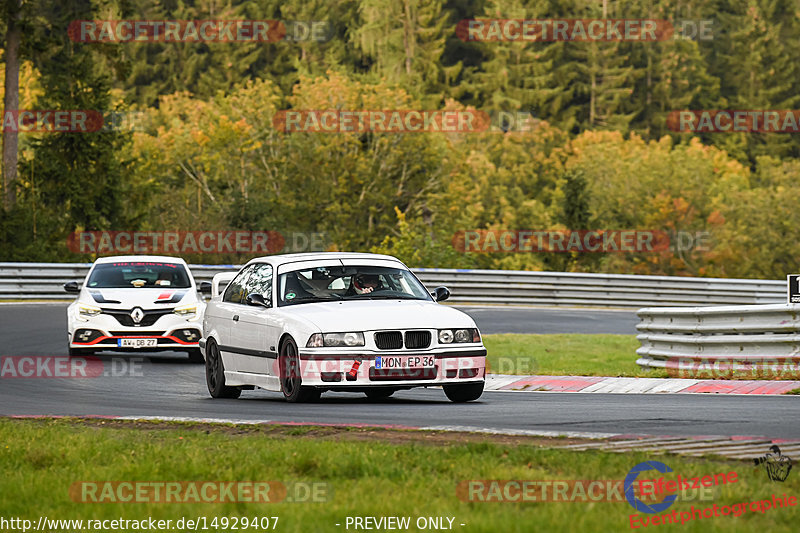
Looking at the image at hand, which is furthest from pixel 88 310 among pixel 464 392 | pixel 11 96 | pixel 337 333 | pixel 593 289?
pixel 11 96

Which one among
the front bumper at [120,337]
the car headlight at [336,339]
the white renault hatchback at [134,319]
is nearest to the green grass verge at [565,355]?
the white renault hatchback at [134,319]

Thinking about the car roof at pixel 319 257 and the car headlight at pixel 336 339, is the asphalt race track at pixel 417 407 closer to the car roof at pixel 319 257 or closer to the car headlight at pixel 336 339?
the car headlight at pixel 336 339

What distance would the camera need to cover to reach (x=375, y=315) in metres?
13.0

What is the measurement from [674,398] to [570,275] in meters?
21.5

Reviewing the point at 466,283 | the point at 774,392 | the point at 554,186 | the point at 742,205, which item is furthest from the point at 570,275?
the point at 554,186

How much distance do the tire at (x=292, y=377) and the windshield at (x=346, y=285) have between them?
66cm

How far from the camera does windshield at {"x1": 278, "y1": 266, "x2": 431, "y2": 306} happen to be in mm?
13820

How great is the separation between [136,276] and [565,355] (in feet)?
22.6

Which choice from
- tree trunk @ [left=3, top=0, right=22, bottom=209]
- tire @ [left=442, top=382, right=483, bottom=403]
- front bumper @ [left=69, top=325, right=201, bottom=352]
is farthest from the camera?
tree trunk @ [left=3, top=0, right=22, bottom=209]

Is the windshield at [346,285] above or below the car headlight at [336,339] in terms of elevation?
above

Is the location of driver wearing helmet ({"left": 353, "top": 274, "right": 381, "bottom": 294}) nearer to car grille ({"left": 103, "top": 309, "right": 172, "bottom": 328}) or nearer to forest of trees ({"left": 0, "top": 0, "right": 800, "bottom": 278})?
car grille ({"left": 103, "top": 309, "right": 172, "bottom": 328})

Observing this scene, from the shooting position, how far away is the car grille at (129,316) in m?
19.4

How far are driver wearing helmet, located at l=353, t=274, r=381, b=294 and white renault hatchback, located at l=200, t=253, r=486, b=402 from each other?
0.01m

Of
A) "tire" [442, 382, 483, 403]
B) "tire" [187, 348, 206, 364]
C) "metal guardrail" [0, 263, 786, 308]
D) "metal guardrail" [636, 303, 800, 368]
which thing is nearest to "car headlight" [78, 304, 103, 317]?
"tire" [187, 348, 206, 364]
